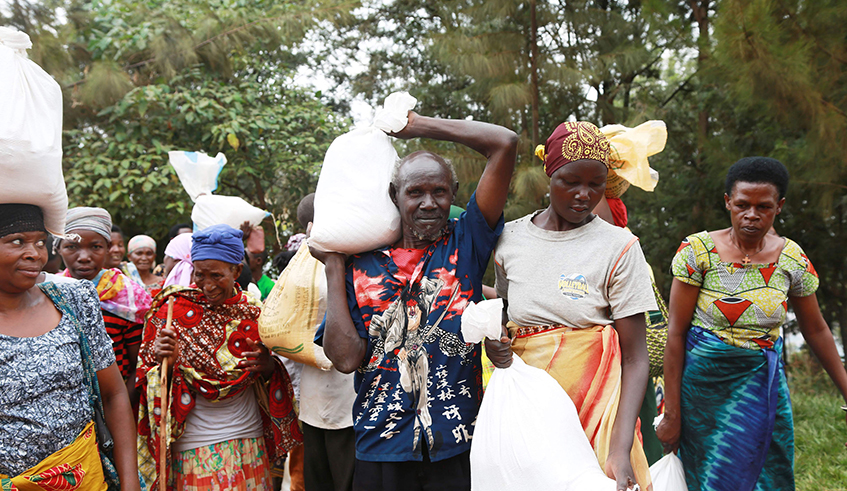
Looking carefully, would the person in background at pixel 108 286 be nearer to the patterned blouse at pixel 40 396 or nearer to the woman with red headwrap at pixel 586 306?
the patterned blouse at pixel 40 396

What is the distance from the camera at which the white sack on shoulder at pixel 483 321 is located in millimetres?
2033

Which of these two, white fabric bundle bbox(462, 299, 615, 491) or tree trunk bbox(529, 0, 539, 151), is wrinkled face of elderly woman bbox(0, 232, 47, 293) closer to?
white fabric bundle bbox(462, 299, 615, 491)

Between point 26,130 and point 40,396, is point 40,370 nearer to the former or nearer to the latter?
point 40,396

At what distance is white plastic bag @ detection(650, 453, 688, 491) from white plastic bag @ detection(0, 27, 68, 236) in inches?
108

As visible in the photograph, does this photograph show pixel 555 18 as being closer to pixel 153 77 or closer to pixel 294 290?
pixel 153 77

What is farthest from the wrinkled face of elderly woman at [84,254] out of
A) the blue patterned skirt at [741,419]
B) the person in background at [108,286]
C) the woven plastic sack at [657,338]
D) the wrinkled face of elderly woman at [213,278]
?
the blue patterned skirt at [741,419]

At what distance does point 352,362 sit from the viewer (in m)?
2.30

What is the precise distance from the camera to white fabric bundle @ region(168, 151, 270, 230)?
4.63m

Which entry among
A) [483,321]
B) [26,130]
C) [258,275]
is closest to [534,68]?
[258,275]

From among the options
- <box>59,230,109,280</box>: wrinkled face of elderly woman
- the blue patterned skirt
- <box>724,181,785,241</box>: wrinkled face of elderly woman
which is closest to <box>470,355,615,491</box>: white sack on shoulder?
the blue patterned skirt

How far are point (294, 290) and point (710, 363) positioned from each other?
2.02m

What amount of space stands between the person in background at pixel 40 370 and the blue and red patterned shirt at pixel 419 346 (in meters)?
0.96

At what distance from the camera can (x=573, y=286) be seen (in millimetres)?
2184

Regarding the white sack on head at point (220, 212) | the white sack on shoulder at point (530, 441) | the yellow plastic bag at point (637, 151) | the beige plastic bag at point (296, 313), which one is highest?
the yellow plastic bag at point (637, 151)
